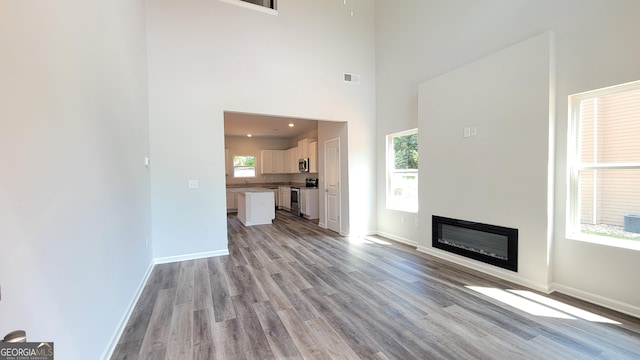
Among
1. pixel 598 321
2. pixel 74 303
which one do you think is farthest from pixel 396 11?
pixel 74 303

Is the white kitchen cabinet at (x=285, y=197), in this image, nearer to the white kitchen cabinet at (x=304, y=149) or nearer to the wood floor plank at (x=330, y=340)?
the white kitchen cabinet at (x=304, y=149)

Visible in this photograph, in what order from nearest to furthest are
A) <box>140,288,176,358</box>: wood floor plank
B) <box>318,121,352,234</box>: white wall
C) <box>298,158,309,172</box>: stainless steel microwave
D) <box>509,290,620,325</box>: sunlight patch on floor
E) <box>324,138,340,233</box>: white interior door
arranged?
<box>140,288,176,358</box>: wood floor plank < <box>509,290,620,325</box>: sunlight patch on floor < <box>318,121,352,234</box>: white wall < <box>324,138,340,233</box>: white interior door < <box>298,158,309,172</box>: stainless steel microwave

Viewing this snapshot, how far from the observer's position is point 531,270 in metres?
3.12

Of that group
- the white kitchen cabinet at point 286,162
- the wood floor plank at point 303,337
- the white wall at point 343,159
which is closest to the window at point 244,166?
the white kitchen cabinet at point 286,162

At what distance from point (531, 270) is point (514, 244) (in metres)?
0.32

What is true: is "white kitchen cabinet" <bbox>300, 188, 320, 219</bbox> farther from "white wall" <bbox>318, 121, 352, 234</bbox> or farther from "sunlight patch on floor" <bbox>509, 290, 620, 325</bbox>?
"sunlight patch on floor" <bbox>509, 290, 620, 325</bbox>

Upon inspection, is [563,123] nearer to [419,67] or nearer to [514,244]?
[514,244]

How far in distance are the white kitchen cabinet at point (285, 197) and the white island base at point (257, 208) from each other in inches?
78.5

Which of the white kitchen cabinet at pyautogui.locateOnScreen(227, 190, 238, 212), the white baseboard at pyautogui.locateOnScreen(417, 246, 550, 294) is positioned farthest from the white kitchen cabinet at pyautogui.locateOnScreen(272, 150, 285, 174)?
the white baseboard at pyautogui.locateOnScreen(417, 246, 550, 294)

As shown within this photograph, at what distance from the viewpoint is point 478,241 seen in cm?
370

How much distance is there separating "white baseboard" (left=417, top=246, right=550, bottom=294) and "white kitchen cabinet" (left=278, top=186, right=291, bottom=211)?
5724 mm

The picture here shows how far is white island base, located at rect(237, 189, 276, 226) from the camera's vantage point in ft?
23.9

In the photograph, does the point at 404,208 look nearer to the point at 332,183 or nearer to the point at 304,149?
the point at 332,183

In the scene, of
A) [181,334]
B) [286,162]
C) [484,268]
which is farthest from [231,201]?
[484,268]
